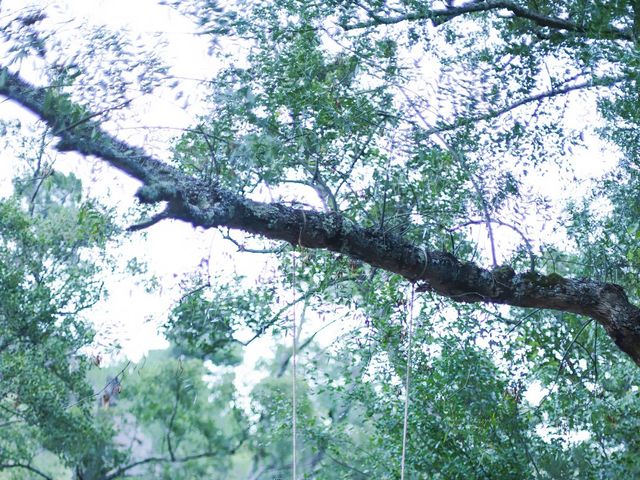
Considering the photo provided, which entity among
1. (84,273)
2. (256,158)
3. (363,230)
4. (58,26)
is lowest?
(363,230)

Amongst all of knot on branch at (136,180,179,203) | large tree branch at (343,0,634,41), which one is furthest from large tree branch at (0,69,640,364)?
large tree branch at (343,0,634,41)

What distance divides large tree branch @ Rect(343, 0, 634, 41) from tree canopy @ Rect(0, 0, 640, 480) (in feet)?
0.04

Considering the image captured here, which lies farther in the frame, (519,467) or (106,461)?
(106,461)

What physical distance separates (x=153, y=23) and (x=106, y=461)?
624 centimetres

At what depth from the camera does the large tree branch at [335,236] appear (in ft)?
7.99

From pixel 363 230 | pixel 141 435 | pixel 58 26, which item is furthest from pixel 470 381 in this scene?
pixel 141 435

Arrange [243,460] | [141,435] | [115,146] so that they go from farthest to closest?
1. [243,460]
2. [141,435]
3. [115,146]

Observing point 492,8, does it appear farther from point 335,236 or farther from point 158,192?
point 158,192

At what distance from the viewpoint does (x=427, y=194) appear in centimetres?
370

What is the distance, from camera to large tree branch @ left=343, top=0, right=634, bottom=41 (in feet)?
12.2

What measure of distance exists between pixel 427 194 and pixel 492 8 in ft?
3.12

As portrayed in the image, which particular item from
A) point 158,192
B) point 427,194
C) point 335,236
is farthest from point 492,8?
point 158,192

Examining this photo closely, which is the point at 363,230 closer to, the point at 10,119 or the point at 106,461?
the point at 10,119

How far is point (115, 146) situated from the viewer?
8.15ft
